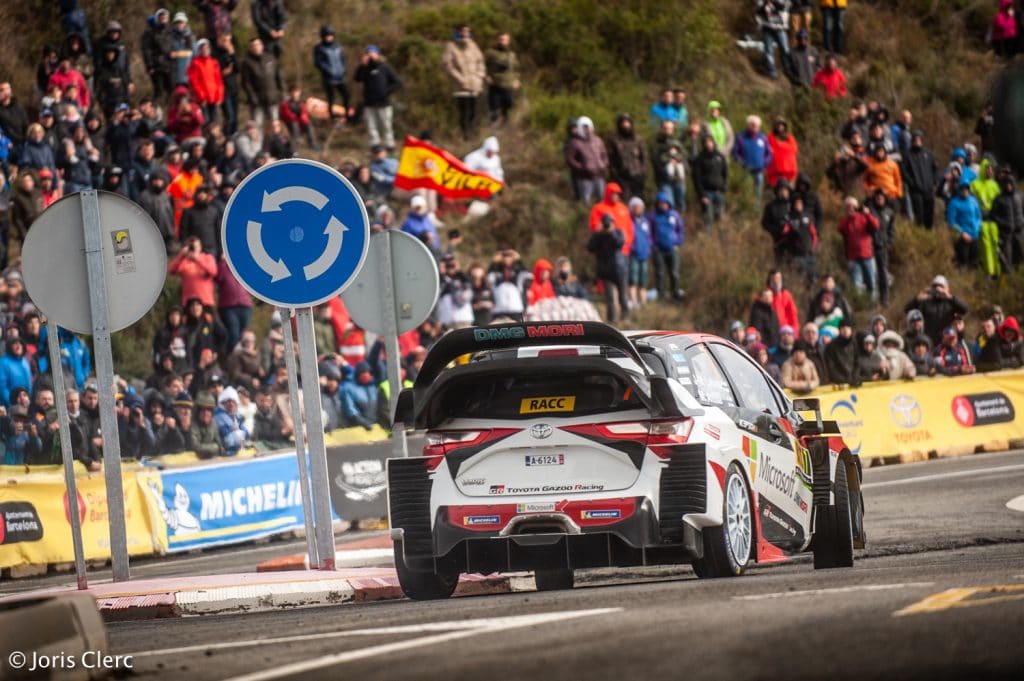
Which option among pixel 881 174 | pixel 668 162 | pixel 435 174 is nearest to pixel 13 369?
pixel 435 174

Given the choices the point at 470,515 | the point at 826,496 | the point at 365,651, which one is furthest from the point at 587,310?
the point at 365,651

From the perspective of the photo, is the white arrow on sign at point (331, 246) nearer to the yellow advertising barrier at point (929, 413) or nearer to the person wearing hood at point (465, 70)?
the yellow advertising barrier at point (929, 413)

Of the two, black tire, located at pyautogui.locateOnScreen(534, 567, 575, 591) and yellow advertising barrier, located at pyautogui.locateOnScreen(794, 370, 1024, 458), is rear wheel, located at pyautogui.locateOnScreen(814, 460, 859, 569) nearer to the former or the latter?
black tire, located at pyautogui.locateOnScreen(534, 567, 575, 591)

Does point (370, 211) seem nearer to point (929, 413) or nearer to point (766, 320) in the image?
point (766, 320)

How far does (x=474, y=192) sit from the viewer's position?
102 ft

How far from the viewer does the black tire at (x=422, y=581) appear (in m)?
10.9

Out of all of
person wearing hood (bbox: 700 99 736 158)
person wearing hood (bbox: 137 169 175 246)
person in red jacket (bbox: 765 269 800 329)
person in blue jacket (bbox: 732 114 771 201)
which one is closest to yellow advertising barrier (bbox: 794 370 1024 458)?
person in red jacket (bbox: 765 269 800 329)

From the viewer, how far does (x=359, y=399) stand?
23938 millimetres

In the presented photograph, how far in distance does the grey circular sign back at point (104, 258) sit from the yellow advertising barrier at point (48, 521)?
23.3 ft

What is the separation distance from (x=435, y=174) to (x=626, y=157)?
3.58 m

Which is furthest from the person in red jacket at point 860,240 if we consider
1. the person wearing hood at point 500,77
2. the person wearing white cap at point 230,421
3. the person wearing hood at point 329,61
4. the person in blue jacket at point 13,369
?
the person in blue jacket at point 13,369

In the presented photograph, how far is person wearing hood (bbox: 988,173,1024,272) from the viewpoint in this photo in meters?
35.0

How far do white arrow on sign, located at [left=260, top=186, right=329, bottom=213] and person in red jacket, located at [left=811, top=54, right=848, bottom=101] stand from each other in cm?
3343

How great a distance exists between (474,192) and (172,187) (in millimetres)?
6575
